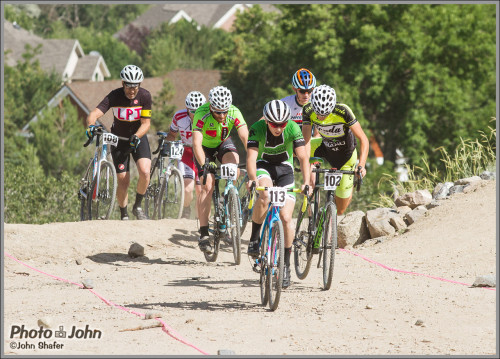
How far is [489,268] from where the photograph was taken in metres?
10.4

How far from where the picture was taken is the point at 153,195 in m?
13.4

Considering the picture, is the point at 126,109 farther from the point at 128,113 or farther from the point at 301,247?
the point at 301,247

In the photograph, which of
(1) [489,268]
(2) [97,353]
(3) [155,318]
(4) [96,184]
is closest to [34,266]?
(4) [96,184]

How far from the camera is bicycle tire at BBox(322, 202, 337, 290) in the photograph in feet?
29.6

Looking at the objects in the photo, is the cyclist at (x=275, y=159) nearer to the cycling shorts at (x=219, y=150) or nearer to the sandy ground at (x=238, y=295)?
the sandy ground at (x=238, y=295)

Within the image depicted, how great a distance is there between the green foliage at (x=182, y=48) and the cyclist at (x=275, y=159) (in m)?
58.6

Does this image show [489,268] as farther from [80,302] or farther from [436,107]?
[436,107]

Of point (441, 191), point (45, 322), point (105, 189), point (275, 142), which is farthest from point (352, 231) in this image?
point (45, 322)

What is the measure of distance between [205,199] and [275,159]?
5.81ft

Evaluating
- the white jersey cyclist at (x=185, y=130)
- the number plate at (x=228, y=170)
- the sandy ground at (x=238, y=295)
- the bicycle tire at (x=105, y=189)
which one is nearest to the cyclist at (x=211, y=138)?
the number plate at (x=228, y=170)

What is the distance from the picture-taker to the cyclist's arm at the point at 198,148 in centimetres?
986

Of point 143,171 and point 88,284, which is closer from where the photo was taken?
point 88,284

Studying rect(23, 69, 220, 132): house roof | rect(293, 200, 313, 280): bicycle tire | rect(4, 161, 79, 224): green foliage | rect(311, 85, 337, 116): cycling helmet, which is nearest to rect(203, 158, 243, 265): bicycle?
rect(293, 200, 313, 280): bicycle tire

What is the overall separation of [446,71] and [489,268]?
31.6 m
